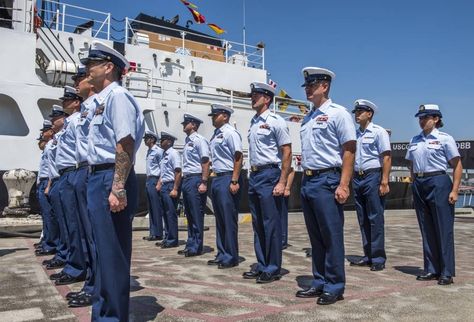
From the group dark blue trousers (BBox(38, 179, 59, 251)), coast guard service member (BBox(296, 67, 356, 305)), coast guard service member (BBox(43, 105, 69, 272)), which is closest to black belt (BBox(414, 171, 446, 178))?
coast guard service member (BBox(296, 67, 356, 305))

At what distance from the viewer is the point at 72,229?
4734 millimetres

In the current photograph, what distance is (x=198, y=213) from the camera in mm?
6277

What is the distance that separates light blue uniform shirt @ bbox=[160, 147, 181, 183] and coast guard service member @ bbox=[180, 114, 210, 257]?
80 centimetres

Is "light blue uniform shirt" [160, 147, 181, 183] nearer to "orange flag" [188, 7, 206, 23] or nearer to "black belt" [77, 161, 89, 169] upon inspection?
"black belt" [77, 161, 89, 169]

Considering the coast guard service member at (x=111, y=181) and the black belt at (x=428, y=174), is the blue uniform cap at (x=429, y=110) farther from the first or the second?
the coast guard service member at (x=111, y=181)

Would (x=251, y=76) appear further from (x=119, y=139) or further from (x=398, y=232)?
(x=119, y=139)

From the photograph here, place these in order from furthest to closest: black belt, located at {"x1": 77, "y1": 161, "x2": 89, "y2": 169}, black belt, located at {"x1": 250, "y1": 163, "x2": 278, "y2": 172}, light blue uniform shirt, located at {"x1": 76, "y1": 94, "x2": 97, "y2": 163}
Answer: black belt, located at {"x1": 250, "y1": 163, "x2": 278, "y2": 172} < black belt, located at {"x1": 77, "y1": 161, "x2": 89, "y2": 169} < light blue uniform shirt, located at {"x1": 76, "y1": 94, "x2": 97, "y2": 163}

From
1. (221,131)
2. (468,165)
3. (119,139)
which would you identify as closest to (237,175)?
(221,131)

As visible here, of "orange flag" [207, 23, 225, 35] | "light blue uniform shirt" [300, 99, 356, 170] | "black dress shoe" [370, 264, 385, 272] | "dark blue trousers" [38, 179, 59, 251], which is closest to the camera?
"light blue uniform shirt" [300, 99, 356, 170]

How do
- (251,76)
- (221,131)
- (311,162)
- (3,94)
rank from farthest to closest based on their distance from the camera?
1. (251,76)
2. (3,94)
3. (221,131)
4. (311,162)

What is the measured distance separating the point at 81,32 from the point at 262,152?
10150 mm

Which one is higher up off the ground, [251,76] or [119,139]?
[251,76]

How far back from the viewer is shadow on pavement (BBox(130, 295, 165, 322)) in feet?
10.4

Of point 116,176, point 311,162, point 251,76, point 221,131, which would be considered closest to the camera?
point 116,176
